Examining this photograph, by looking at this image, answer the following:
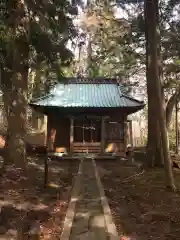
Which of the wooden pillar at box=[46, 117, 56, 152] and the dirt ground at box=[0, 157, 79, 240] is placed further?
the wooden pillar at box=[46, 117, 56, 152]

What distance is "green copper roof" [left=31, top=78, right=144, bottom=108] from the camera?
820 inches

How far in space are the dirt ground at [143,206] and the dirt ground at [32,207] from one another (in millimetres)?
1259

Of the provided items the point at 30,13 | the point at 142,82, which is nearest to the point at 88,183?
the point at 30,13

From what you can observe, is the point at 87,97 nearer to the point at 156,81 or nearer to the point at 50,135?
the point at 50,135

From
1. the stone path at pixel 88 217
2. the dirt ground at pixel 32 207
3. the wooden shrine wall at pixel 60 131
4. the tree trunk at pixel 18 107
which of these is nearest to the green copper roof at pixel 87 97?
the wooden shrine wall at pixel 60 131

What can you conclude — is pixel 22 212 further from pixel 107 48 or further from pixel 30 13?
pixel 107 48

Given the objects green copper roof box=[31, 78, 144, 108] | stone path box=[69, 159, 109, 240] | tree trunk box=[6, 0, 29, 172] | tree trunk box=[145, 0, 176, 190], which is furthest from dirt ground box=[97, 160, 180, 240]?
green copper roof box=[31, 78, 144, 108]

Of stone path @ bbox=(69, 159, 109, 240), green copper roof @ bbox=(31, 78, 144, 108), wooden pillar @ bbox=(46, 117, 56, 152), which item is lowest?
stone path @ bbox=(69, 159, 109, 240)

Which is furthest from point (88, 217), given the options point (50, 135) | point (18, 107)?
point (50, 135)

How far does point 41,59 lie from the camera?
13094 millimetres

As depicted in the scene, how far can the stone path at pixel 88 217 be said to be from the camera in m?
5.88

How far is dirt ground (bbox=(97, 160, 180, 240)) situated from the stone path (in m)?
0.33

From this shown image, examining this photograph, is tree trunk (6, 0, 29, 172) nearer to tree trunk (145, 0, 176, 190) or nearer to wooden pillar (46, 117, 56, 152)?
tree trunk (145, 0, 176, 190)

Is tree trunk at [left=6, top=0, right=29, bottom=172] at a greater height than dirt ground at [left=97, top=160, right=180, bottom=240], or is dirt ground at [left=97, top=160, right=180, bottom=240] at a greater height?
tree trunk at [left=6, top=0, right=29, bottom=172]
